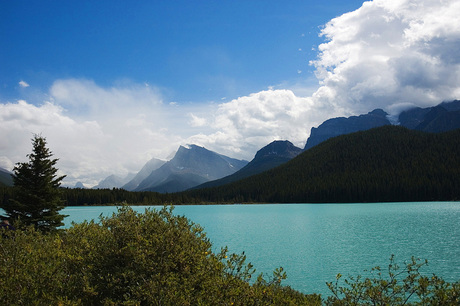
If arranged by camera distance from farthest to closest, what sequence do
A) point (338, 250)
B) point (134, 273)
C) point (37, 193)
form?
1. point (338, 250)
2. point (37, 193)
3. point (134, 273)

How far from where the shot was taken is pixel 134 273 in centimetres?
931

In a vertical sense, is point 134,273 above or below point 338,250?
above

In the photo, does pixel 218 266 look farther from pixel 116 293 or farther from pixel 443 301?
pixel 443 301

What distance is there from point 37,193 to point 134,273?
113 feet

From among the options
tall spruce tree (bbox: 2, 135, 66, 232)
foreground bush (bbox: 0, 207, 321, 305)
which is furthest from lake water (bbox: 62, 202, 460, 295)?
tall spruce tree (bbox: 2, 135, 66, 232)

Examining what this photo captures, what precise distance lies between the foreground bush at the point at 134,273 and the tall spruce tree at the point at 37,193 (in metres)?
29.3

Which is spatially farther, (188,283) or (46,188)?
(46,188)

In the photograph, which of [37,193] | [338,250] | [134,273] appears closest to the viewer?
[134,273]

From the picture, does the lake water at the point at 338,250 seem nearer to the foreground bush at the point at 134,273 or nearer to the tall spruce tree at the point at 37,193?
the foreground bush at the point at 134,273

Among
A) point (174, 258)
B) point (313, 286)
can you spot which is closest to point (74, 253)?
point (174, 258)

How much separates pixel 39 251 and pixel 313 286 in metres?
23.5

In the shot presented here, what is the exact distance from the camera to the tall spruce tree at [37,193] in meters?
36.3

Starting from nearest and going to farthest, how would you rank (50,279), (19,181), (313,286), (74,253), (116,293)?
1. (50,279)
2. (116,293)
3. (74,253)
4. (313,286)
5. (19,181)

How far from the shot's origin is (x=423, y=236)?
52219 millimetres
